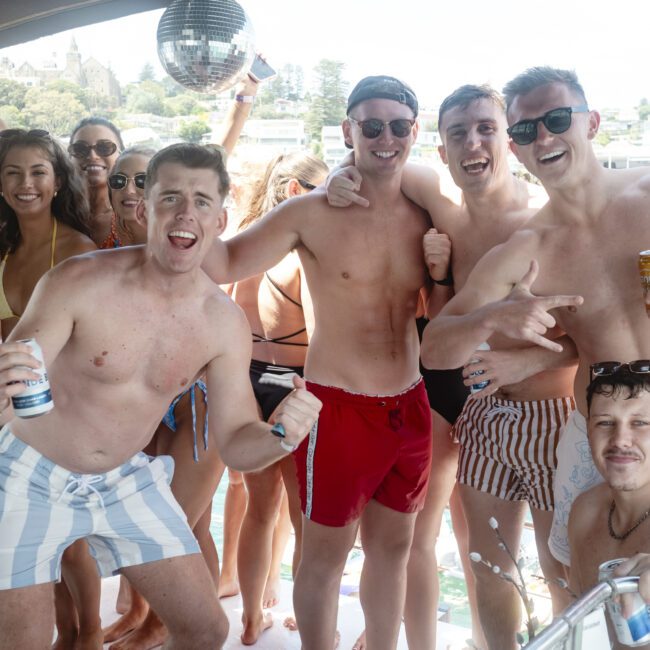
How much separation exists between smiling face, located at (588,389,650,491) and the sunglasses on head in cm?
76

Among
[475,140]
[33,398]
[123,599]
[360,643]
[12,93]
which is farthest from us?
[12,93]

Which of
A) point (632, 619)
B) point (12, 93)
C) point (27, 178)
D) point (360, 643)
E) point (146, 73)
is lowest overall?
point (360, 643)

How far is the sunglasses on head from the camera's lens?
82.9 inches

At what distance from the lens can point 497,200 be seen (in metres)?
2.56

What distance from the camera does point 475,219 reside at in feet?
8.48

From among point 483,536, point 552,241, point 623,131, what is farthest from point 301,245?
point 623,131

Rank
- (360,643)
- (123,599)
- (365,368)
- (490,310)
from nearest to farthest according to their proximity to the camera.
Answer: (490,310)
(365,368)
(360,643)
(123,599)

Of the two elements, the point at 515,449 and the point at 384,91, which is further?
the point at 384,91

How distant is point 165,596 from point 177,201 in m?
1.12

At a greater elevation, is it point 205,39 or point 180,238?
point 205,39

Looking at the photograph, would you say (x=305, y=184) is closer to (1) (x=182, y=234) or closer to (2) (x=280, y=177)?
(2) (x=280, y=177)

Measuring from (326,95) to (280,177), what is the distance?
4.28 meters

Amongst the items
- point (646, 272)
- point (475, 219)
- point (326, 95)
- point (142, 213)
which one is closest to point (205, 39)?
point (142, 213)

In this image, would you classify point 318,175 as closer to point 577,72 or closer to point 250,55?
point 250,55
